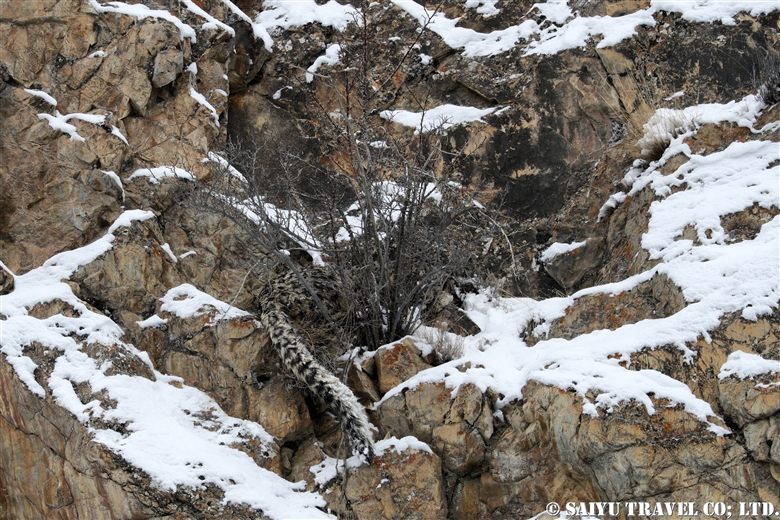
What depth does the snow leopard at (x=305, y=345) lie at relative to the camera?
18.1 ft

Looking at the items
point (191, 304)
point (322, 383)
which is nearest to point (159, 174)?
point (191, 304)

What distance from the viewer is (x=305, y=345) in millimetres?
6258

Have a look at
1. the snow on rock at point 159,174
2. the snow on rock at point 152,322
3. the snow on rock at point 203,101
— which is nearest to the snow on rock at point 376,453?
the snow on rock at point 152,322

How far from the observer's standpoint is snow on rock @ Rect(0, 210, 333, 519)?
17.4ft

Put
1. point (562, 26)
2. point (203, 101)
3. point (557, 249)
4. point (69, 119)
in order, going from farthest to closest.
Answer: point (562, 26) < point (203, 101) < point (557, 249) < point (69, 119)

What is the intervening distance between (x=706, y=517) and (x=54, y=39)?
28.0ft

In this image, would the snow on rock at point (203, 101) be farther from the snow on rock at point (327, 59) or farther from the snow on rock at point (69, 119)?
the snow on rock at point (327, 59)

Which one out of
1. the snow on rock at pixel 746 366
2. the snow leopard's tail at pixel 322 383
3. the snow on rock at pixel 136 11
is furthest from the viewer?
the snow on rock at pixel 136 11

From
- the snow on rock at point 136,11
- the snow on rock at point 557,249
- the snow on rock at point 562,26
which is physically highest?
the snow on rock at point 136,11

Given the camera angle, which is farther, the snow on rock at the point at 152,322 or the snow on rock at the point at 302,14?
the snow on rock at the point at 302,14

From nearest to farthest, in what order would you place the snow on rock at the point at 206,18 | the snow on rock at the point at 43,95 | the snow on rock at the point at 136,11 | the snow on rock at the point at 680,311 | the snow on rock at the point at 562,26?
the snow on rock at the point at 680,311, the snow on rock at the point at 43,95, the snow on rock at the point at 136,11, the snow on rock at the point at 562,26, the snow on rock at the point at 206,18

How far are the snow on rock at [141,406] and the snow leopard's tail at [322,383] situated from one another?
554 millimetres

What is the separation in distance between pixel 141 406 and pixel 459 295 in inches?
146

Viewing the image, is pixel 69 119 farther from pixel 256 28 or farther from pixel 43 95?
pixel 256 28
